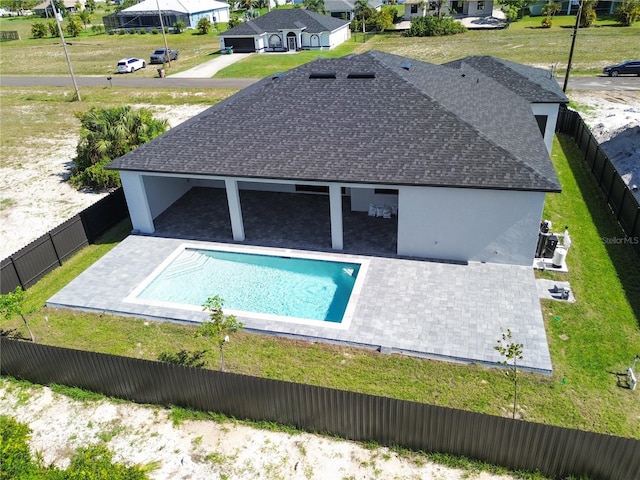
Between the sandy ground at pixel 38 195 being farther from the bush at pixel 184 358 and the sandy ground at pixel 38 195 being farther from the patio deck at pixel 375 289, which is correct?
the bush at pixel 184 358

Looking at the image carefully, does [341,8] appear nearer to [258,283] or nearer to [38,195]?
[38,195]

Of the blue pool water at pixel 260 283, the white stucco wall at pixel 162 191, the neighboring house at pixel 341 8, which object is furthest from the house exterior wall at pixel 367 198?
the neighboring house at pixel 341 8

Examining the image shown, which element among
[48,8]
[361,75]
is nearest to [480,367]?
[361,75]

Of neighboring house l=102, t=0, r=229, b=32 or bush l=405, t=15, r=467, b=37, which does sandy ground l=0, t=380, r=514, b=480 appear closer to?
bush l=405, t=15, r=467, b=37

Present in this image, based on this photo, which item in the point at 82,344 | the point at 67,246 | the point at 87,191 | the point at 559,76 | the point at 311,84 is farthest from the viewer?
the point at 559,76

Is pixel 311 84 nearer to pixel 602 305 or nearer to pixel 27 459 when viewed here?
pixel 602 305

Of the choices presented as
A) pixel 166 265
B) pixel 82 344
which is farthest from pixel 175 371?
pixel 166 265
